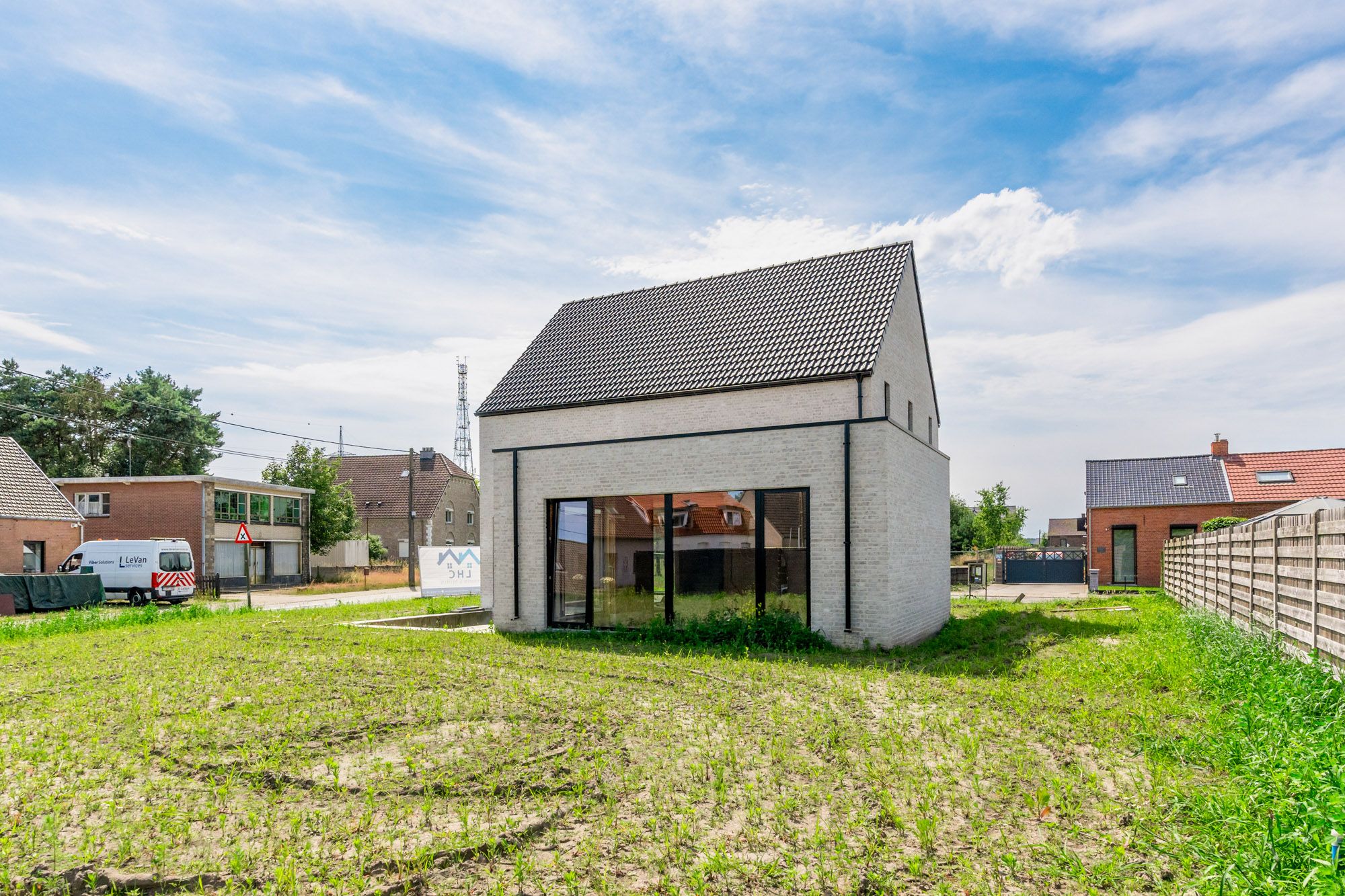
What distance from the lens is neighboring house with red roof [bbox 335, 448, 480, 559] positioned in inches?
1849

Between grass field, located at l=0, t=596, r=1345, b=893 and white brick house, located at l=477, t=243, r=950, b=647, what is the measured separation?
317 centimetres

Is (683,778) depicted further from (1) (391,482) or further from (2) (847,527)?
(1) (391,482)

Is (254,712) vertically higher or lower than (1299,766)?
lower

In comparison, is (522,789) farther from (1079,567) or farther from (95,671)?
(1079,567)

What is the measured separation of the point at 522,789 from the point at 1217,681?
251 inches

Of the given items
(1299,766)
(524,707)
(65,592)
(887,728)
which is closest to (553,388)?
(524,707)

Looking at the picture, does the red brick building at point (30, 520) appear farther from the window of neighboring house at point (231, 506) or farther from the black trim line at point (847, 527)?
the black trim line at point (847, 527)

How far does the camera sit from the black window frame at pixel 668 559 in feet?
42.9

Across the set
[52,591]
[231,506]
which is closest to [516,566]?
[52,591]

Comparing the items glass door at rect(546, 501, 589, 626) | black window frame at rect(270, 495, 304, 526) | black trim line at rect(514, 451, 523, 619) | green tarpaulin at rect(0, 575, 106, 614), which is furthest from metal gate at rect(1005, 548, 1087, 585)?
green tarpaulin at rect(0, 575, 106, 614)

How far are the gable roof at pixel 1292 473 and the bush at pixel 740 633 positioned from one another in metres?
24.5

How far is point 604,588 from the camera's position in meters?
14.9

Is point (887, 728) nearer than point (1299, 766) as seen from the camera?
No

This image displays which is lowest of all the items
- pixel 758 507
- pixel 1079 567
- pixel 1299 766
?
pixel 1079 567
